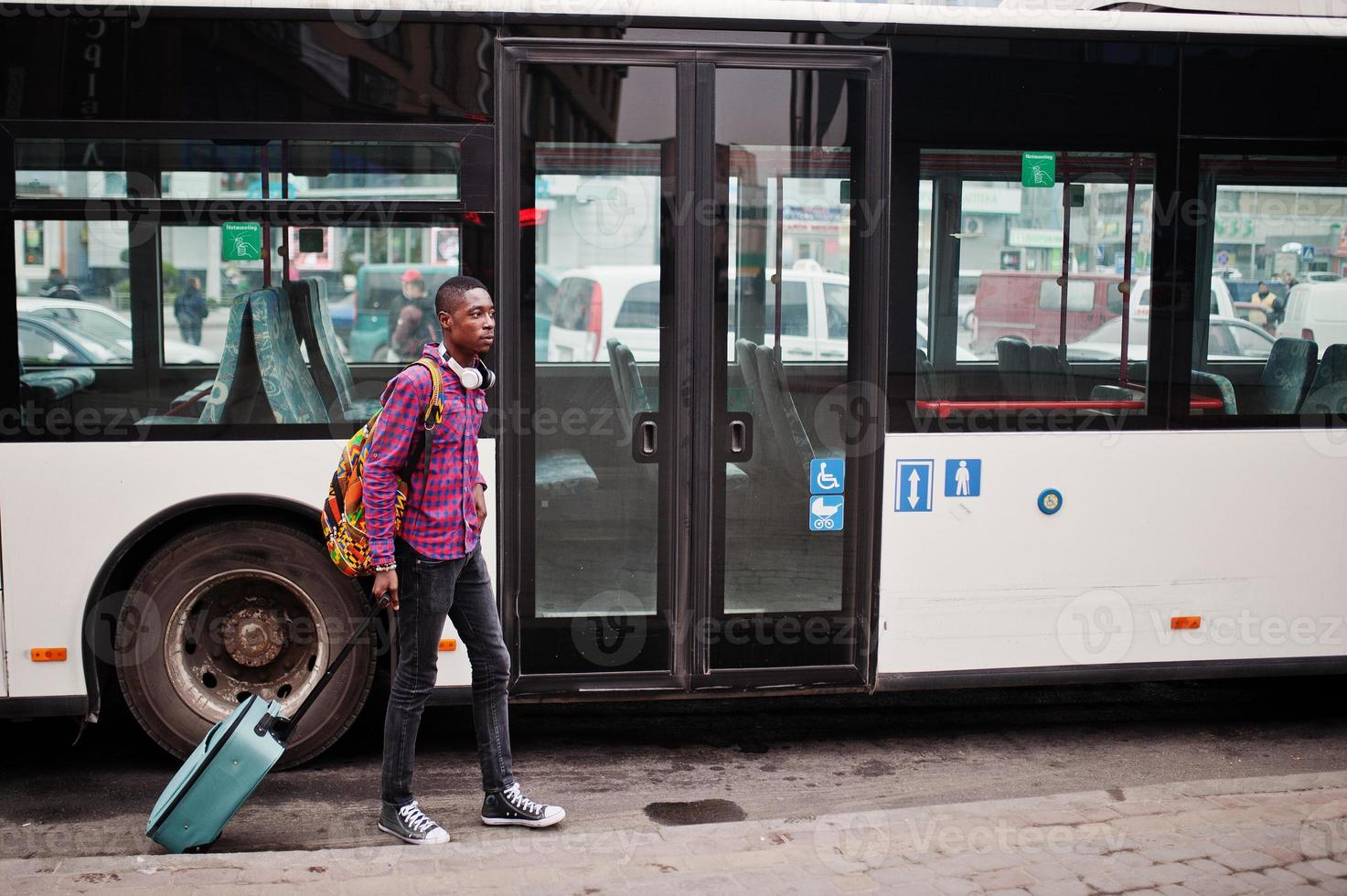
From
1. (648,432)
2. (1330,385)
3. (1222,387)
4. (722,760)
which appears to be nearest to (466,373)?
(648,432)

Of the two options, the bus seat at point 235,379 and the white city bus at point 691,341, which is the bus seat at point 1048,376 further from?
the bus seat at point 235,379

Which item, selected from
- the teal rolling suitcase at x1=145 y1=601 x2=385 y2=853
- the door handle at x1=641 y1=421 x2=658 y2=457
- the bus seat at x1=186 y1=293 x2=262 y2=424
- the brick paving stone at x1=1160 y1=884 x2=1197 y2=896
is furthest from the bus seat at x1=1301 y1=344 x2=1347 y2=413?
the bus seat at x1=186 y1=293 x2=262 y2=424

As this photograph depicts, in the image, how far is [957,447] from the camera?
5.87m

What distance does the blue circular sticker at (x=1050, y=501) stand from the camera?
5938 millimetres

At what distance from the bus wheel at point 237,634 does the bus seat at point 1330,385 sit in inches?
165

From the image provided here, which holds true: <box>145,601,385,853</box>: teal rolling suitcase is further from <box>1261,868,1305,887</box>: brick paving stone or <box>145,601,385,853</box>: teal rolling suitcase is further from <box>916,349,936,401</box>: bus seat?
<box>1261,868,1305,887</box>: brick paving stone

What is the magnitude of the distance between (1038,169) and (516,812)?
3.34m

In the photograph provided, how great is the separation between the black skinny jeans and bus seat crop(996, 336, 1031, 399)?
93.4 inches

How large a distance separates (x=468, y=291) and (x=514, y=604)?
5.05 ft

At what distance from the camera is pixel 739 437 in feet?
18.9

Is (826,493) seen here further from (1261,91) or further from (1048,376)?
(1261,91)

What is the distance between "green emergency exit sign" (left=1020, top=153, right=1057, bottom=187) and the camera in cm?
587

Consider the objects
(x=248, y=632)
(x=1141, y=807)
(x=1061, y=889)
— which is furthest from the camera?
(x=248, y=632)

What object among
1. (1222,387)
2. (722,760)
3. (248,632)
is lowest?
(722,760)
